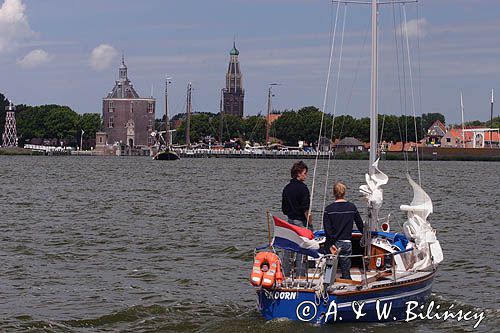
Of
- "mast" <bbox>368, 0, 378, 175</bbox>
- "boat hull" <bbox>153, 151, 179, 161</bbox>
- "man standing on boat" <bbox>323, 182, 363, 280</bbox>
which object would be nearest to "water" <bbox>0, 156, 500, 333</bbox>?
"man standing on boat" <bbox>323, 182, 363, 280</bbox>

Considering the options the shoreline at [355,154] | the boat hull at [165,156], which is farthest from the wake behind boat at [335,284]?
the shoreline at [355,154]

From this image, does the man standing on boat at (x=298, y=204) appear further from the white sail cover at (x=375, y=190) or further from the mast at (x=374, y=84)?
the mast at (x=374, y=84)

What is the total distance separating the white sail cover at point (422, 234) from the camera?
18812 millimetres

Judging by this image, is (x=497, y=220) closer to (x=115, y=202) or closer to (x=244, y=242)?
(x=244, y=242)

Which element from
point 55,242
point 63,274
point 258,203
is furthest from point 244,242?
point 258,203

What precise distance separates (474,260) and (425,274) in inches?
383

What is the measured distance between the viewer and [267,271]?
16.3m

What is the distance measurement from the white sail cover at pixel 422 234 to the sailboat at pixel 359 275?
0.02m

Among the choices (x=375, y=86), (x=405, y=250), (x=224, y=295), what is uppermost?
(x=375, y=86)

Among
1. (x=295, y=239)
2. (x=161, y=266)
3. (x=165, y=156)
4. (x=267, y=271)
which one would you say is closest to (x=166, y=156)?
(x=165, y=156)

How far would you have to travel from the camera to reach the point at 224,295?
21.1 meters

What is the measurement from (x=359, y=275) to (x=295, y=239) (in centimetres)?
185

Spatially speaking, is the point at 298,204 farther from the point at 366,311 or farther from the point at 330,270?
the point at 366,311

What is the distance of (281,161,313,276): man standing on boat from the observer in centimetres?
1717
